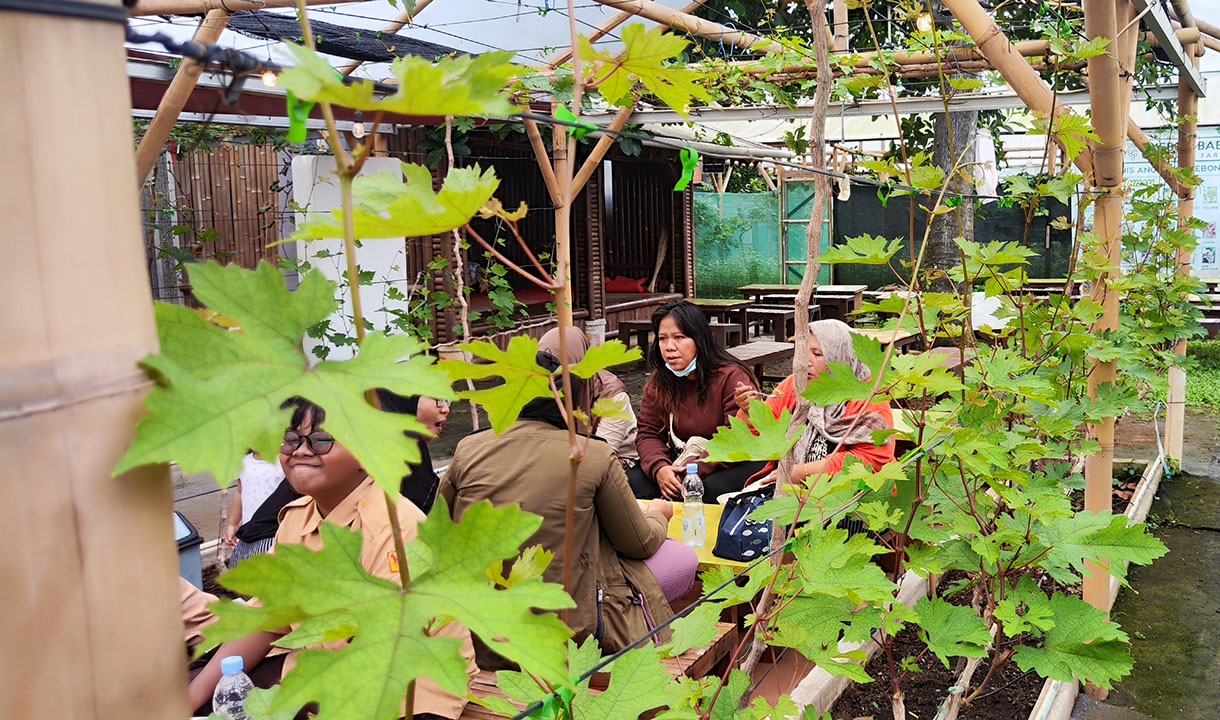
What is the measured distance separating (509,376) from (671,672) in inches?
79.3

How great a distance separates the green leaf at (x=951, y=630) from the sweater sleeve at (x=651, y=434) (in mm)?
2687

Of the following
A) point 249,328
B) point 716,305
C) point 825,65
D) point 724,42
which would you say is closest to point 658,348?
point 724,42

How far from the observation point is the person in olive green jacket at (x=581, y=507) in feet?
9.00

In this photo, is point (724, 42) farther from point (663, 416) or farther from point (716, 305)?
point (716, 305)

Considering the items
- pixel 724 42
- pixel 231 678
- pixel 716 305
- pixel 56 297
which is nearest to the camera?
pixel 56 297

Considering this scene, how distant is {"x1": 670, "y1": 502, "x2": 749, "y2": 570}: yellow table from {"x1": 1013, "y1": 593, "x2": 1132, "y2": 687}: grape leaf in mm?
1317

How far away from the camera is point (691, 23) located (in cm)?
641

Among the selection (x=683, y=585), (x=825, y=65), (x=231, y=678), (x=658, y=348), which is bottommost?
(x=683, y=585)

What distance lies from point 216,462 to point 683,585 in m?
3.09

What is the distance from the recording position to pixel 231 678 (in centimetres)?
238

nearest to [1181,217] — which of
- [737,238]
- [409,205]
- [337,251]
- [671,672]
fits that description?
[671,672]

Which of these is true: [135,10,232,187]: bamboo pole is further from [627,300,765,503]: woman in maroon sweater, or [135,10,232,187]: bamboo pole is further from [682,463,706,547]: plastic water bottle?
[682,463,706,547]: plastic water bottle

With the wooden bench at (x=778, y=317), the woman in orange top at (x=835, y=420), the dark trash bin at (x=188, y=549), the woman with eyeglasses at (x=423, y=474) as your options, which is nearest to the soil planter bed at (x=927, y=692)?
the woman in orange top at (x=835, y=420)

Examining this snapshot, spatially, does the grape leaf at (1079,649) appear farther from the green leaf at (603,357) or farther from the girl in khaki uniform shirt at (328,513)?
the green leaf at (603,357)
